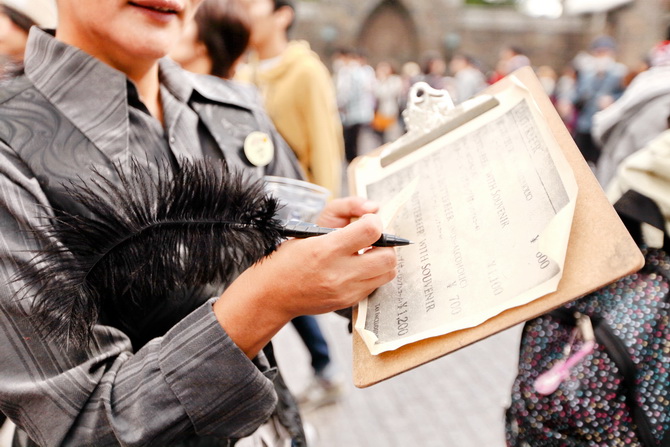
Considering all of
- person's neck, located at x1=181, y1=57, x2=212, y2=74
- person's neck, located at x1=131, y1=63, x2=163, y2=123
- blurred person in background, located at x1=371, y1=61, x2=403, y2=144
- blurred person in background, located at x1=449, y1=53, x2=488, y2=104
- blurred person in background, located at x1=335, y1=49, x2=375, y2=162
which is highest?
person's neck, located at x1=131, y1=63, x2=163, y2=123

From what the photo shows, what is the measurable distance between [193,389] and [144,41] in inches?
23.8

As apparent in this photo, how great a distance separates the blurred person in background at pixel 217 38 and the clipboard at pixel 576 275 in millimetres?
1990

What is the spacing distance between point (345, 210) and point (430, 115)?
26 cm

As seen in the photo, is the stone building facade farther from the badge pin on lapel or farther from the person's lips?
the person's lips

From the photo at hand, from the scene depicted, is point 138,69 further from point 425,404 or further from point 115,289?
point 425,404

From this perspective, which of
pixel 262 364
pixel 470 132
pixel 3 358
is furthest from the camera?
pixel 470 132

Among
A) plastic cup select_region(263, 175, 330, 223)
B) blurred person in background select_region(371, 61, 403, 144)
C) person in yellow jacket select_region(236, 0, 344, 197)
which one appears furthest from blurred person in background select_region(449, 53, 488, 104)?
plastic cup select_region(263, 175, 330, 223)

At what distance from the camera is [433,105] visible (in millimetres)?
1109

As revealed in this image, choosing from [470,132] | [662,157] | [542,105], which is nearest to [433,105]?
[470,132]

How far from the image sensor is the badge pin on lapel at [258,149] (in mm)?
1200

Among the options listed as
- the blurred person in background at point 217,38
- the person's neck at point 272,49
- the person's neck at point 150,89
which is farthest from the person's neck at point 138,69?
the person's neck at point 272,49

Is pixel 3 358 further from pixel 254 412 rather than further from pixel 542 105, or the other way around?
pixel 542 105

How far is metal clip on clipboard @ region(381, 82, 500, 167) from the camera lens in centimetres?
106

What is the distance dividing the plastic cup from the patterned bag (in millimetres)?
570
